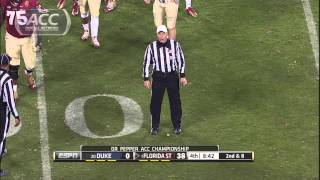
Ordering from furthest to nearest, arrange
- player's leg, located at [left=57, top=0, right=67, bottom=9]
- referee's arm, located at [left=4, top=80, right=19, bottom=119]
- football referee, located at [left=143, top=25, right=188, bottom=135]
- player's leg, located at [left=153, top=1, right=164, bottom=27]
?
player's leg, located at [left=57, top=0, right=67, bottom=9] < player's leg, located at [left=153, top=1, right=164, bottom=27] < football referee, located at [left=143, top=25, right=188, bottom=135] < referee's arm, located at [left=4, top=80, right=19, bottom=119]

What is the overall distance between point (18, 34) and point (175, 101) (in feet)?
10.9

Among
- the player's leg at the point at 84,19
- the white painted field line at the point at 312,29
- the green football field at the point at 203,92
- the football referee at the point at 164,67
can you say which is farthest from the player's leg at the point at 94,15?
the white painted field line at the point at 312,29

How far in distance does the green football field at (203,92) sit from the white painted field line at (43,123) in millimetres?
37

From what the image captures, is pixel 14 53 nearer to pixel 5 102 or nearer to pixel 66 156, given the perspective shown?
pixel 5 102

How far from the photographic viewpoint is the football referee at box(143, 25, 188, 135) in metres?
22.6

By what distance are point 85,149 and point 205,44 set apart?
14.8ft

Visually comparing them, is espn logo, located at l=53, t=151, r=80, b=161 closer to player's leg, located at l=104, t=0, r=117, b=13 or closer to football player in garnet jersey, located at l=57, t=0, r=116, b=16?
football player in garnet jersey, located at l=57, t=0, r=116, b=16

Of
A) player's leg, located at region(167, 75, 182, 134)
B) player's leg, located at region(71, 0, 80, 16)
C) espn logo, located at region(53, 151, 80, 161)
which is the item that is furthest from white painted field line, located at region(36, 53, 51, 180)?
player's leg, located at region(167, 75, 182, 134)

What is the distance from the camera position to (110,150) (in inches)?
893

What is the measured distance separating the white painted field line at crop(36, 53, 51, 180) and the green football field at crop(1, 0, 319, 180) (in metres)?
0.04

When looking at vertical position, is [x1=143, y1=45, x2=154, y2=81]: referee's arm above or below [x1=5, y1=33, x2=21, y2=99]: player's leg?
below

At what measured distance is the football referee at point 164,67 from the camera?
889 inches

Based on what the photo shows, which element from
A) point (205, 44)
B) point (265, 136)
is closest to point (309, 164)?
point (265, 136)

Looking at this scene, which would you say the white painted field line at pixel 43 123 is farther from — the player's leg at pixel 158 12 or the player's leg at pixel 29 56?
the player's leg at pixel 158 12
